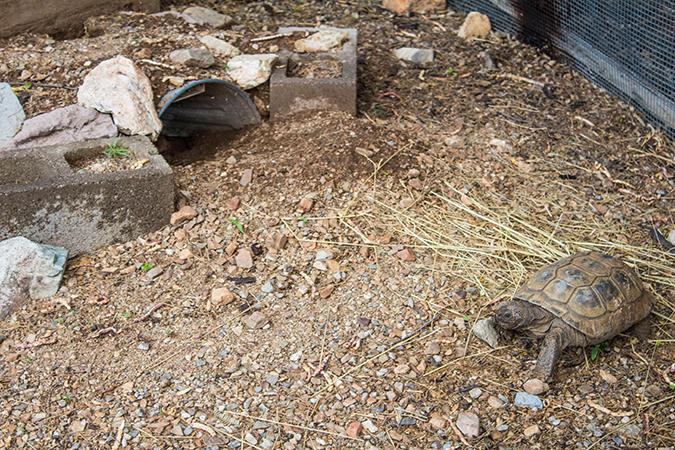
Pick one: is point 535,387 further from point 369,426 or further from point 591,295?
point 369,426

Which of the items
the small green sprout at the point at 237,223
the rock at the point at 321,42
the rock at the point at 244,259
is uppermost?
the rock at the point at 321,42

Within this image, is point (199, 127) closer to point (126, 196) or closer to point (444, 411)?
point (126, 196)

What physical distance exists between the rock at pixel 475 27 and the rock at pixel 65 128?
10.8 feet

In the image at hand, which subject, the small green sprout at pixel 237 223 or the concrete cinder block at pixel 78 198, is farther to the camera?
the small green sprout at pixel 237 223

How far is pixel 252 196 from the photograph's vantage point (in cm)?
487

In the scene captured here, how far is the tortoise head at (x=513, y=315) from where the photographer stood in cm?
384

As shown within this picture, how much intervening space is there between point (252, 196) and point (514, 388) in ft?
6.21

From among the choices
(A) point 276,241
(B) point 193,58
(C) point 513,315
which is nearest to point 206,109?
(B) point 193,58

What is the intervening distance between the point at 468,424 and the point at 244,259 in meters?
1.51

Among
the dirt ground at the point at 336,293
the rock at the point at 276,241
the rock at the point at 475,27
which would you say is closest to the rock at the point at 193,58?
the dirt ground at the point at 336,293

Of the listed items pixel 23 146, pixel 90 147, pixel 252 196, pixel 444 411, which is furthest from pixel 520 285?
pixel 23 146

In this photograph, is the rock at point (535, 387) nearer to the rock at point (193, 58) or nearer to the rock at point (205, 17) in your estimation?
the rock at point (193, 58)

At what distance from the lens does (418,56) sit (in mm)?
6680

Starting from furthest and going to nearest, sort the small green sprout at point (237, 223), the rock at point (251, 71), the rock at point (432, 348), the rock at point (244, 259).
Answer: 1. the rock at point (251, 71)
2. the small green sprout at point (237, 223)
3. the rock at point (244, 259)
4. the rock at point (432, 348)
